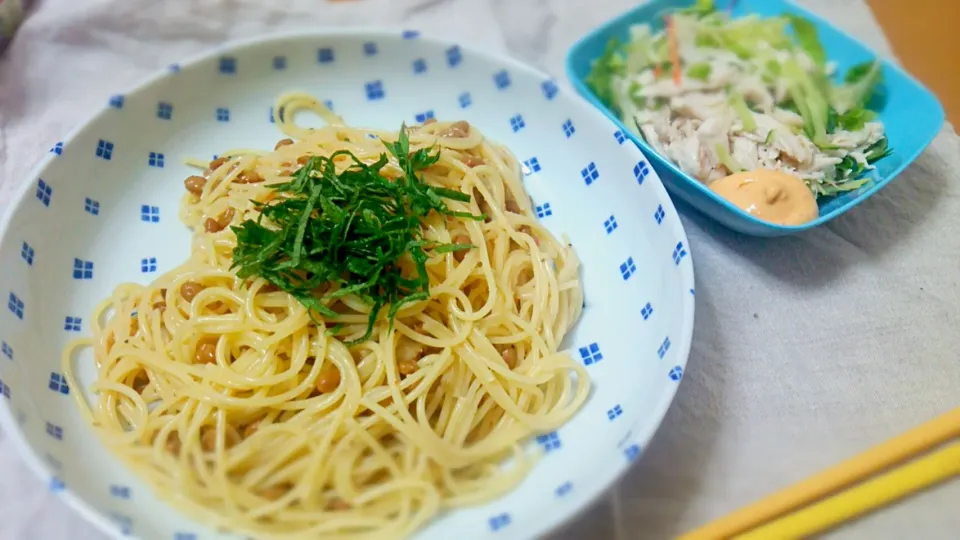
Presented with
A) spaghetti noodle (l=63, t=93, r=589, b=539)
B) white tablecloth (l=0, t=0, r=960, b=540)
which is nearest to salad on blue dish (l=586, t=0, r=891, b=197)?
white tablecloth (l=0, t=0, r=960, b=540)

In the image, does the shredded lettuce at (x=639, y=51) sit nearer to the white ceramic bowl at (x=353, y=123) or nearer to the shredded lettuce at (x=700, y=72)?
the shredded lettuce at (x=700, y=72)

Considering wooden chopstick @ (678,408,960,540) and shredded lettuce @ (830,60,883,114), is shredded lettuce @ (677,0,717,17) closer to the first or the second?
shredded lettuce @ (830,60,883,114)

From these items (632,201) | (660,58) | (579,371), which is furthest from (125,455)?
(660,58)

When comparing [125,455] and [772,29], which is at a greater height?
[125,455]

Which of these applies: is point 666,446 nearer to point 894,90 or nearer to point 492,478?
point 492,478

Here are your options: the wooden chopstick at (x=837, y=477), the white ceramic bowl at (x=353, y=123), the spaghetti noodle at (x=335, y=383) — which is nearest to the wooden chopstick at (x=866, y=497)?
the wooden chopstick at (x=837, y=477)
